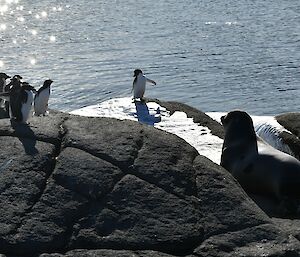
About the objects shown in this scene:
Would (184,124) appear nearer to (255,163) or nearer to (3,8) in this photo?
(255,163)

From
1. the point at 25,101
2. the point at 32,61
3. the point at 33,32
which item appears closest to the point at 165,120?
the point at 25,101

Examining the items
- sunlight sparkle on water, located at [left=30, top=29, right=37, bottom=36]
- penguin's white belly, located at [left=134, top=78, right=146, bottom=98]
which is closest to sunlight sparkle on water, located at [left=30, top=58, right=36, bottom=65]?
sunlight sparkle on water, located at [left=30, top=29, right=37, bottom=36]

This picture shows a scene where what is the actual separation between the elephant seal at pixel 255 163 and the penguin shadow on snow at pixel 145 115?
540 centimetres

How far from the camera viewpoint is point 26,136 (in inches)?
324

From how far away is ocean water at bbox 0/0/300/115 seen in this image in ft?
82.9

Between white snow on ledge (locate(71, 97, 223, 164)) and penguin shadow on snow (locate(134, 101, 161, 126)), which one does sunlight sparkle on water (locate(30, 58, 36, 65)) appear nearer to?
white snow on ledge (locate(71, 97, 223, 164))

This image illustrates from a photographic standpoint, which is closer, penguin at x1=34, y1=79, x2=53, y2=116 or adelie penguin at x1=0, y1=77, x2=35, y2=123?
adelie penguin at x1=0, y1=77, x2=35, y2=123

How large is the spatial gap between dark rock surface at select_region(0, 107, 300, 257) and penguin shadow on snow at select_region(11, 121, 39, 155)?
0.04 feet

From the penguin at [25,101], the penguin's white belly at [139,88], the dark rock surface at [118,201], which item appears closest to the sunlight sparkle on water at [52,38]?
the penguin's white belly at [139,88]

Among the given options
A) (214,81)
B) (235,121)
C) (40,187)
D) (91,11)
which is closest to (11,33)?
(91,11)

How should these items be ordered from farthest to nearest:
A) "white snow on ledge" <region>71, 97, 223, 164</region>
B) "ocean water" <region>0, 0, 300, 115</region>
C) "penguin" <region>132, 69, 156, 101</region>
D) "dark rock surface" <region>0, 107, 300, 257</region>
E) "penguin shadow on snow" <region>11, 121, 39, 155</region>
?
"ocean water" <region>0, 0, 300, 115</region>
"penguin" <region>132, 69, 156, 101</region>
"white snow on ledge" <region>71, 97, 223, 164</region>
"penguin shadow on snow" <region>11, 121, 39, 155</region>
"dark rock surface" <region>0, 107, 300, 257</region>

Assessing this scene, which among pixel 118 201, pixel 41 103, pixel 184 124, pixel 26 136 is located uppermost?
pixel 26 136

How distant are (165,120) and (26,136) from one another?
7.76 meters

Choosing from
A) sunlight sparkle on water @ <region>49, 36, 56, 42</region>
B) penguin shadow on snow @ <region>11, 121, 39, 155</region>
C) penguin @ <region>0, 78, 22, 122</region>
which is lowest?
sunlight sparkle on water @ <region>49, 36, 56, 42</region>
